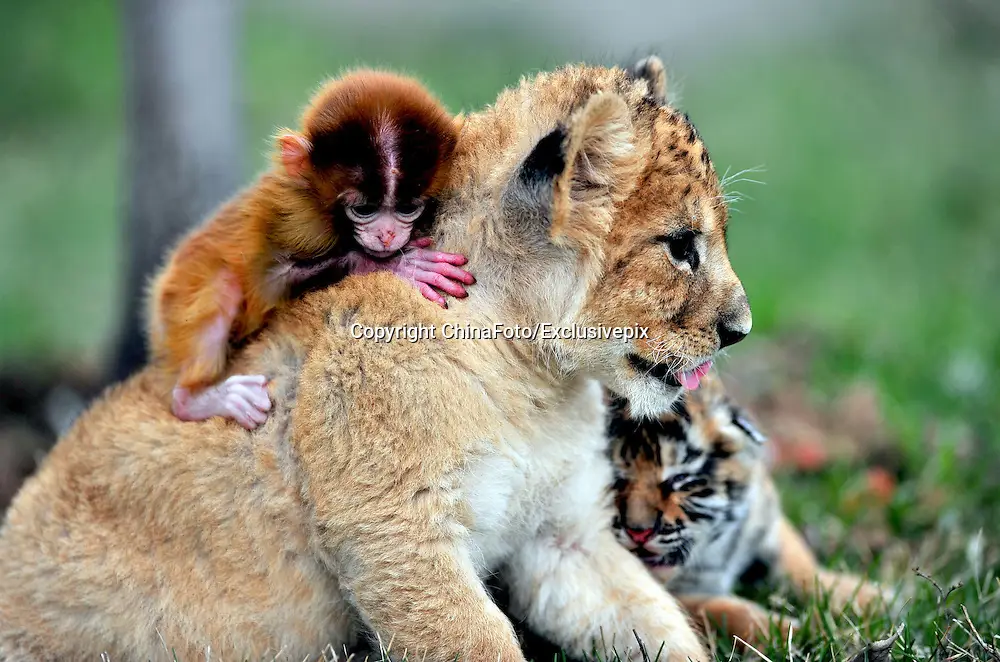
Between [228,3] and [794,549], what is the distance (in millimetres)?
5444

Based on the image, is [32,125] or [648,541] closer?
[648,541]

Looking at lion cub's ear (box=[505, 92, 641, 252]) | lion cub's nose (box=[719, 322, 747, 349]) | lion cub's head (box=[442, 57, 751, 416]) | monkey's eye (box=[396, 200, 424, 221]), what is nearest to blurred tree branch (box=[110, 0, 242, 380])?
monkey's eye (box=[396, 200, 424, 221])

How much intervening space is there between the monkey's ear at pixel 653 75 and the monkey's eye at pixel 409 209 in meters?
1.04

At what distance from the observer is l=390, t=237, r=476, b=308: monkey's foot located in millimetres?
3719

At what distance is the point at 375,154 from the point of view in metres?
3.76

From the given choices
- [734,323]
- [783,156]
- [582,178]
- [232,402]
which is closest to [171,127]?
[232,402]

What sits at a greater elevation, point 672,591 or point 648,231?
point 648,231

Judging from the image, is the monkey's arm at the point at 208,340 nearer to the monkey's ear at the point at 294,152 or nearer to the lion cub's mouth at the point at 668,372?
the monkey's ear at the point at 294,152

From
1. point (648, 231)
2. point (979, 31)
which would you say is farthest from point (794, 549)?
point (979, 31)

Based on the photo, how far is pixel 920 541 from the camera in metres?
5.79

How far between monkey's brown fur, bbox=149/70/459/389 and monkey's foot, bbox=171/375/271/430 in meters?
0.07

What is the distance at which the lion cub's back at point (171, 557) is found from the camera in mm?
3801

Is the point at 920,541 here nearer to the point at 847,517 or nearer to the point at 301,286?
the point at 847,517

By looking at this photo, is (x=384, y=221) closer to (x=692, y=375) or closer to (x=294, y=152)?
(x=294, y=152)
